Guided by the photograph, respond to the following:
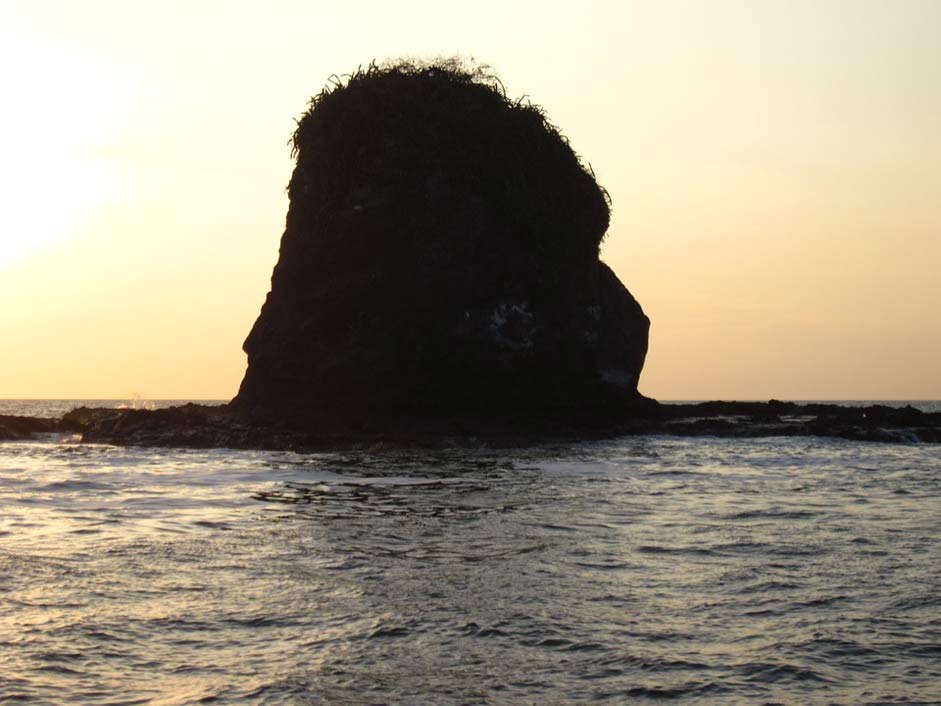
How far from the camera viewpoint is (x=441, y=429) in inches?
1334

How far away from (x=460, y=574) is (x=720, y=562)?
10.3 ft

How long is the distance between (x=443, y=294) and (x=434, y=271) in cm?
95

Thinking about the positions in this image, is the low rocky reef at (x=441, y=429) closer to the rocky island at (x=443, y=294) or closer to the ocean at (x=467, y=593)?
the rocky island at (x=443, y=294)

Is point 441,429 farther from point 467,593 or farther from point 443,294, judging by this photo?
point 467,593

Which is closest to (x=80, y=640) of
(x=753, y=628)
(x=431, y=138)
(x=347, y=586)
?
(x=347, y=586)

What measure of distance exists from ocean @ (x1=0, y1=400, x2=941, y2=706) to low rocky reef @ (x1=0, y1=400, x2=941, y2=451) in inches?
412

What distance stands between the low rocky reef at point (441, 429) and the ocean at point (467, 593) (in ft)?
34.3

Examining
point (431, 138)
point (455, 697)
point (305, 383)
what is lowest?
point (455, 697)

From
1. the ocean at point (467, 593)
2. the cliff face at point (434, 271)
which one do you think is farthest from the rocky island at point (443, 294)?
the ocean at point (467, 593)

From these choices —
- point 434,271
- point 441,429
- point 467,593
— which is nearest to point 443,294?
point 434,271

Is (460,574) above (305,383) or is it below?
below

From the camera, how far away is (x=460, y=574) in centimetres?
1127

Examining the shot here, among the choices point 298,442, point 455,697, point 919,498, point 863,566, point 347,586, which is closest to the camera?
point 455,697

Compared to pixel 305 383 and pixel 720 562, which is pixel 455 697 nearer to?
pixel 720 562
